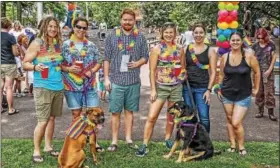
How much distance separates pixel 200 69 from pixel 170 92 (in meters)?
0.48

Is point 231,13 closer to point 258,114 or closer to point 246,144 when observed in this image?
point 258,114

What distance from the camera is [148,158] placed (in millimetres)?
4730

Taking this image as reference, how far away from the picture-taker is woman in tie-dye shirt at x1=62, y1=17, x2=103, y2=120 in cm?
449

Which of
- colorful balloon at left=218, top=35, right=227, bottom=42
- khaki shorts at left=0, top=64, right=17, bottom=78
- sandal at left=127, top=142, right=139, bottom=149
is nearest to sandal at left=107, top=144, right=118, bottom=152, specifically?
sandal at left=127, top=142, right=139, bottom=149

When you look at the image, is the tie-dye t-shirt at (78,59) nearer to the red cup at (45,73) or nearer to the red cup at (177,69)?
the red cup at (45,73)

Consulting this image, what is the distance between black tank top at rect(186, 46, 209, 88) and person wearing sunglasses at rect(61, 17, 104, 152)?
115 cm

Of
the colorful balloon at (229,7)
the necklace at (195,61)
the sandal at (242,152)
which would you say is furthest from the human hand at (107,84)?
the colorful balloon at (229,7)

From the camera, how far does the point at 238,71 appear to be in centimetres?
474

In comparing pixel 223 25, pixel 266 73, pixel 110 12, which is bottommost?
pixel 266 73

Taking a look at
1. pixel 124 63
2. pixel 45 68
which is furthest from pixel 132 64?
pixel 45 68

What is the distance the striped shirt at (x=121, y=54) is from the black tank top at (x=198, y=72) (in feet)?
1.94

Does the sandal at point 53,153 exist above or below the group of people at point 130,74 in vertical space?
below

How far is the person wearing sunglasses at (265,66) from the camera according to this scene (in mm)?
6879

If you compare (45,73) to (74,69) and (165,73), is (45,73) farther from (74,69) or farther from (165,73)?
(165,73)
